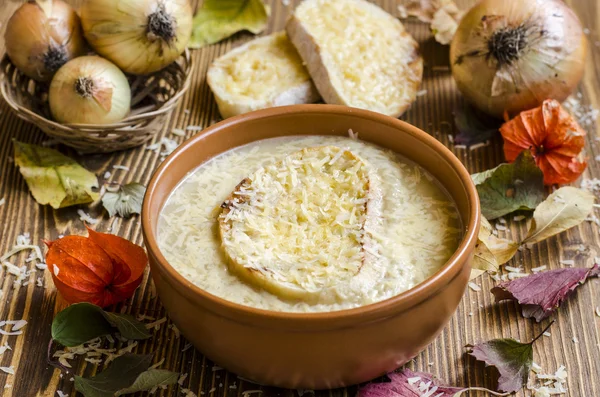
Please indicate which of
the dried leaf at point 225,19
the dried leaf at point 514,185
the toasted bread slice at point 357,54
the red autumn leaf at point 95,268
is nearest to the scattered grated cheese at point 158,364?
the red autumn leaf at point 95,268

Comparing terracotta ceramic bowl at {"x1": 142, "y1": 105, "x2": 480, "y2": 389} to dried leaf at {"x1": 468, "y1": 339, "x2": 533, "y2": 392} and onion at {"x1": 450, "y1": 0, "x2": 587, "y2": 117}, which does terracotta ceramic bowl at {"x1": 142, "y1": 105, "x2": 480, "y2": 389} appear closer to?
dried leaf at {"x1": 468, "y1": 339, "x2": 533, "y2": 392}

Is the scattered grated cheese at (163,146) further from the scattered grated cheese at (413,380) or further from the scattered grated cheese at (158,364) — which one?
the scattered grated cheese at (413,380)

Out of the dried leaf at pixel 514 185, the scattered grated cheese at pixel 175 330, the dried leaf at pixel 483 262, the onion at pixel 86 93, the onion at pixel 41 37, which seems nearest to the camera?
the scattered grated cheese at pixel 175 330

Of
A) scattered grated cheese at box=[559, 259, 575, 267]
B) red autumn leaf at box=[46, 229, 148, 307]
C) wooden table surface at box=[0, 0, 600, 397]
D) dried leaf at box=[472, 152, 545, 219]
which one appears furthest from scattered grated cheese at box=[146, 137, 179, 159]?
scattered grated cheese at box=[559, 259, 575, 267]

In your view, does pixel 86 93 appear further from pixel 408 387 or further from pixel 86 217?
pixel 408 387

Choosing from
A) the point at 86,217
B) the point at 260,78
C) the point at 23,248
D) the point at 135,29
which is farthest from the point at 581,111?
the point at 23,248

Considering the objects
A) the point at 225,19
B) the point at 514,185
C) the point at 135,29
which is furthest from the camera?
the point at 225,19
